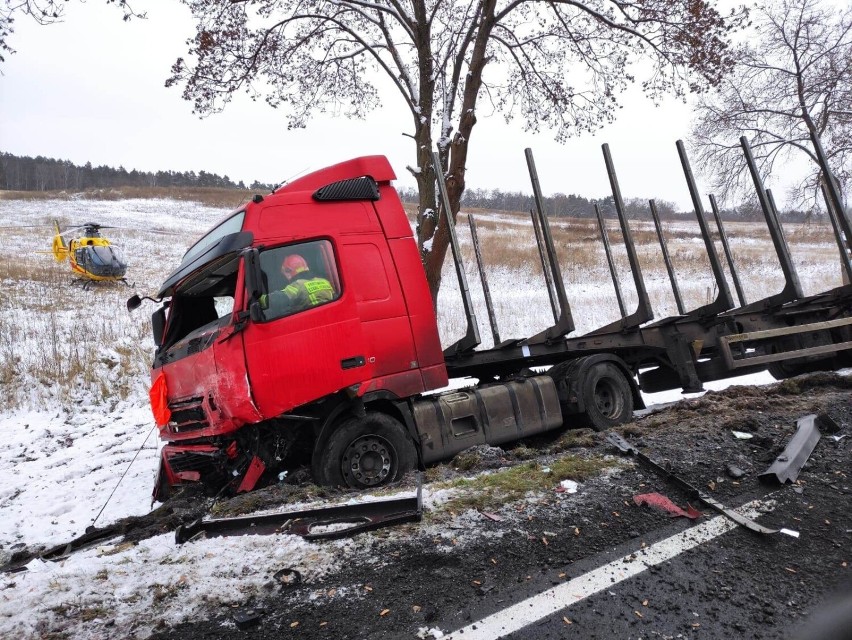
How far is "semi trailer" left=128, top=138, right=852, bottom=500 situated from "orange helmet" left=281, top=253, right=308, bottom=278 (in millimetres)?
32

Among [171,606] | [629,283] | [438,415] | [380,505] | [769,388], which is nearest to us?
[171,606]

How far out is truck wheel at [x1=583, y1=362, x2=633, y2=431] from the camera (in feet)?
21.0

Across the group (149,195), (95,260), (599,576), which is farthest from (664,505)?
(149,195)

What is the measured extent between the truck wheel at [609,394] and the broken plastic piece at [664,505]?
8.87 ft

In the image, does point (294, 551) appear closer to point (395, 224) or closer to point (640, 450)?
point (640, 450)

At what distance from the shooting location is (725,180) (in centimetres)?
1762

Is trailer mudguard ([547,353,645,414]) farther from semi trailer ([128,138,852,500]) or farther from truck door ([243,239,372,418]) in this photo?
truck door ([243,239,372,418])

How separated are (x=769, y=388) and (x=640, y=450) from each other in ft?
12.7

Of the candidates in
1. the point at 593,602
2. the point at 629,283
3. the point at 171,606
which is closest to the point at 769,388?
the point at 593,602

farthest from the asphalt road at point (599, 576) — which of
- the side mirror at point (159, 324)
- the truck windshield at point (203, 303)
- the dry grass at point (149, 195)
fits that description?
the dry grass at point (149, 195)

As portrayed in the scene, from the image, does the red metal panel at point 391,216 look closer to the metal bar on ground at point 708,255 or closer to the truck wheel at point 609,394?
the truck wheel at point 609,394

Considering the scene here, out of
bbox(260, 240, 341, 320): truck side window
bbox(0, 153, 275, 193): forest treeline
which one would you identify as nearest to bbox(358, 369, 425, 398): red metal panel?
bbox(260, 240, 341, 320): truck side window

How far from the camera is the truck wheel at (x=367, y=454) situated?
4.85 m

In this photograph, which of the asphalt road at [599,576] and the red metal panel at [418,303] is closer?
the asphalt road at [599,576]
